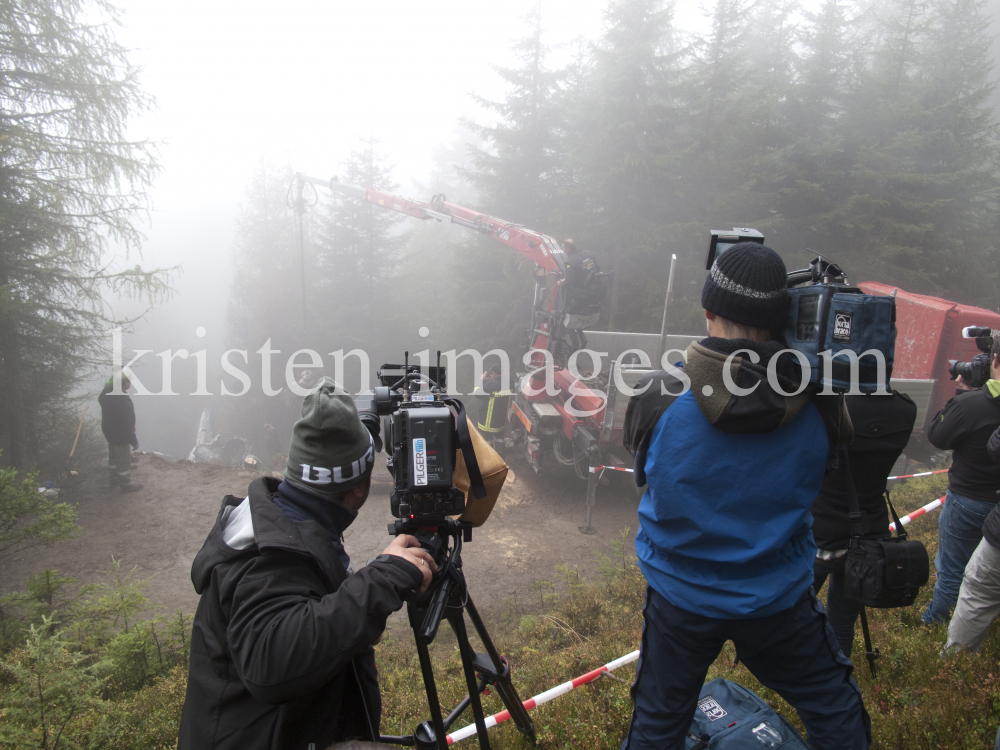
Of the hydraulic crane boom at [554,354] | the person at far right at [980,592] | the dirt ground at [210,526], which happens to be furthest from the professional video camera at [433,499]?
the hydraulic crane boom at [554,354]

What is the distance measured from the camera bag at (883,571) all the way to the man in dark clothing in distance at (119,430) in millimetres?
9626

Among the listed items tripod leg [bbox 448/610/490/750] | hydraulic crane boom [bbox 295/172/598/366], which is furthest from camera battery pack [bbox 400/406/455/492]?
hydraulic crane boom [bbox 295/172/598/366]

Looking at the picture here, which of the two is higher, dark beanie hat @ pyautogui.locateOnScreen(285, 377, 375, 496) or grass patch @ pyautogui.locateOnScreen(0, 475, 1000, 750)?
dark beanie hat @ pyautogui.locateOnScreen(285, 377, 375, 496)

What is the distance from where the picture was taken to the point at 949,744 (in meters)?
2.26

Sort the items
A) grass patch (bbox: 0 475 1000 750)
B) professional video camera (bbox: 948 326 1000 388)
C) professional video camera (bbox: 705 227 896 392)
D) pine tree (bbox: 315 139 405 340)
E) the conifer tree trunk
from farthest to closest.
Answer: pine tree (bbox: 315 139 405 340), the conifer tree trunk, professional video camera (bbox: 948 326 1000 388), grass patch (bbox: 0 475 1000 750), professional video camera (bbox: 705 227 896 392)

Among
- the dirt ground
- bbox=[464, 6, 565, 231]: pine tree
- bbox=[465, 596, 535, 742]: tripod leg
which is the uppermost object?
bbox=[464, 6, 565, 231]: pine tree

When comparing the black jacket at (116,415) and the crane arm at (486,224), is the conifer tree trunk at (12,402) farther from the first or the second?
the crane arm at (486,224)

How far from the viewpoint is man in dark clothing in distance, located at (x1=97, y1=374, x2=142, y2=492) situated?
8648 millimetres

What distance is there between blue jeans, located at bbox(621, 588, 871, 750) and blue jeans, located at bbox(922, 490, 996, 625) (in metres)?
2.34

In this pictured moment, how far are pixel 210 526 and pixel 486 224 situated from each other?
26.3 ft

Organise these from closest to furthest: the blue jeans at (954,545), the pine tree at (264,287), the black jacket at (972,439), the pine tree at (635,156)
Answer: the black jacket at (972,439)
the blue jeans at (954,545)
the pine tree at (635,156)
the pine tree at (264,287)

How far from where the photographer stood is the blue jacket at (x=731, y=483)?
1.60 metres

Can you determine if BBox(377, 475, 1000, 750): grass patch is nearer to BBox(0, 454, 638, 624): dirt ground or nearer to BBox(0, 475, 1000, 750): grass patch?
Result: BBox(0, 475, 1000, 750): grass patch

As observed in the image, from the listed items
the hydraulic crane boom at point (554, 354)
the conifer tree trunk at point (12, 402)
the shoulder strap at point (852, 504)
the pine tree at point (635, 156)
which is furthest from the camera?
the pine tree at point (635, 156)
